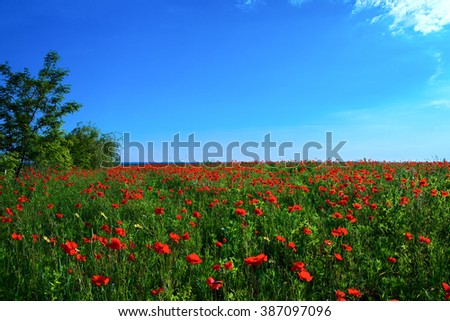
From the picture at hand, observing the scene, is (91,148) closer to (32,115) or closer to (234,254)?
(32,115)

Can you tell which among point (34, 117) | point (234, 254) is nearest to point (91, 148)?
point (34, 117)

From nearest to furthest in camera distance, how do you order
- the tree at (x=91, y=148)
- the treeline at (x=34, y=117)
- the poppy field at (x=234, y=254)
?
the poppy field at (x=234, y=254) < the treeline at (x=34, y=117) < the tree at (x=91, y=148)

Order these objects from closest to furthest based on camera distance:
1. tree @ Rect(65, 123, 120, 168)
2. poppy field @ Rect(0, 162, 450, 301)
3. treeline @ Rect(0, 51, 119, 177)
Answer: poppy field @ Rect(0, 162, 450, 301)
treeline @ Rect(0, 51, 119, 177)
tree @ Rect(65, 123, 120, 168)

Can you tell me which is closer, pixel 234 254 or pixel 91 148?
pixel 234 254

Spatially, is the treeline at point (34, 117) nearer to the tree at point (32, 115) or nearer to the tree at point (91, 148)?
the tree at point (32, 115)

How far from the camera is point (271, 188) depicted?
25.2ft

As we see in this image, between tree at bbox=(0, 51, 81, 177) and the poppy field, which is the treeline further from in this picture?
the poppy field

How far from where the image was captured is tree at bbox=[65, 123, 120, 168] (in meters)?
27.2

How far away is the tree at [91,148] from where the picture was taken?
89.1ft

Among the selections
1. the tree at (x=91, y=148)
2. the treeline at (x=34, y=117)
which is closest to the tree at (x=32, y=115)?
the treeline at (x=34, y=117)

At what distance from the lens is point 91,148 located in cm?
3097

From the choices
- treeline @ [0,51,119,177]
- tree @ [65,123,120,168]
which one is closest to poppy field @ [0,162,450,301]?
treeline @ [0,51,119,177]
